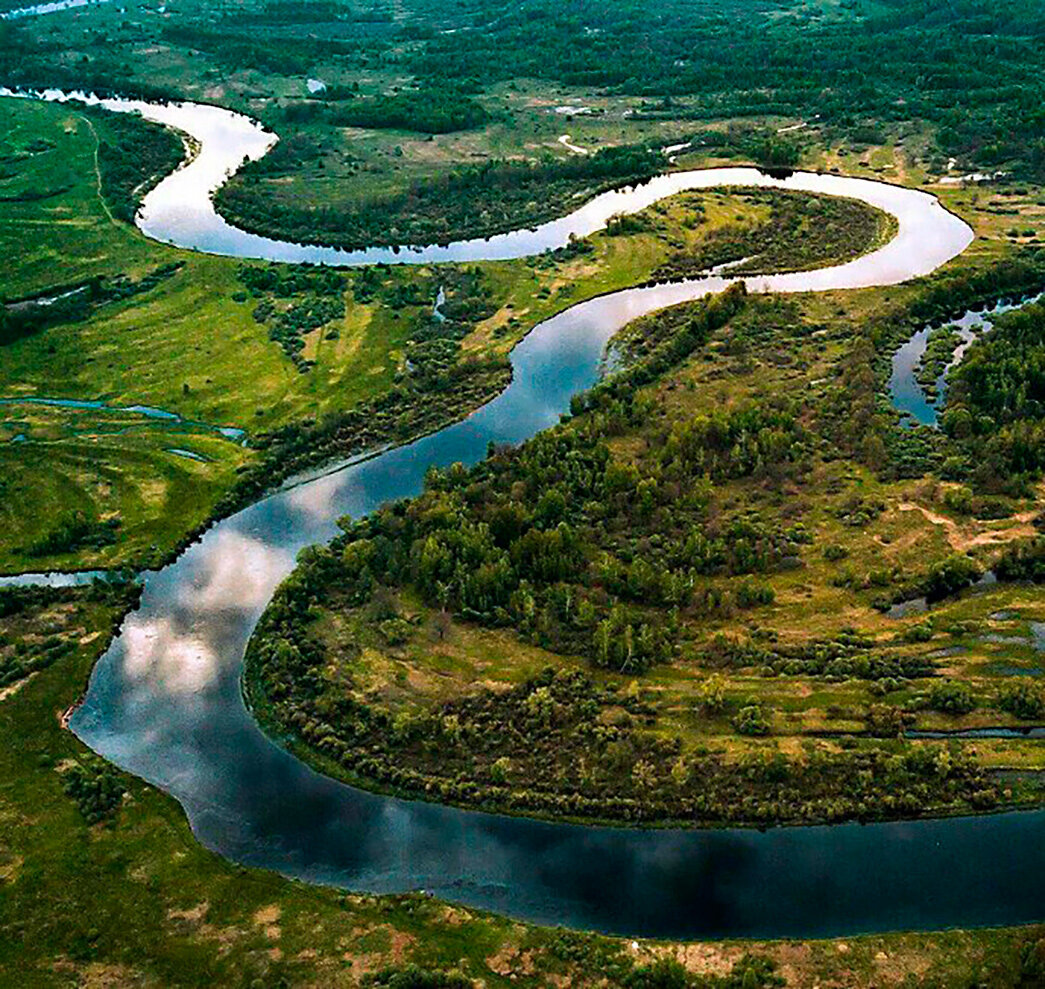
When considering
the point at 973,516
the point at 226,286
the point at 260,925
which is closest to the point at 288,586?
the point at 260,925

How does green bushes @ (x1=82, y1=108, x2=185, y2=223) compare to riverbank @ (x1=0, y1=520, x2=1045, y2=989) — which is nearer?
riverbank @ (x1=0, y1=520, x2=1045, y2=989)

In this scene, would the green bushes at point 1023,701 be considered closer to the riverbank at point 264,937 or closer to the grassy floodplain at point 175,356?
the riverbank at point 264,937

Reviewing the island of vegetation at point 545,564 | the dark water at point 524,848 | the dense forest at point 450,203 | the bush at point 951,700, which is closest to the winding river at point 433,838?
the dark water at point 524,848

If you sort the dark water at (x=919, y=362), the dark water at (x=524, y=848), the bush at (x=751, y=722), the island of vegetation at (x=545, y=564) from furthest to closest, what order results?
the dark water at (x=919, y=362) → the bush at (x=751, y=722) → the island of vegetation at (x=545, y=564) → the dark water at (x=524, y=848)

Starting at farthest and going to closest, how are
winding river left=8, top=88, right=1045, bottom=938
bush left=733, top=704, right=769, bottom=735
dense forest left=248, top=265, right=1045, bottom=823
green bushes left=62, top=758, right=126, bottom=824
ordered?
1. bush left=733, top=704, right=769, bottom=735
2. green bushes left=62, top=758, right=126, bottom=824
3. dense forest left=248, top=265, right=1045, bottom=823
4. winding river left=8, top=88, right=1045, bottom=938

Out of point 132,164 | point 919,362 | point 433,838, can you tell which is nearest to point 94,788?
point 433,838

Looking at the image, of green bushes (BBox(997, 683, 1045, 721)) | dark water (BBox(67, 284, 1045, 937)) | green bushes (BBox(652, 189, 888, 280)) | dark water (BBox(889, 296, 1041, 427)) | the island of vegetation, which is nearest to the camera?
dark water (BBox(67, 284, 1045, 937))

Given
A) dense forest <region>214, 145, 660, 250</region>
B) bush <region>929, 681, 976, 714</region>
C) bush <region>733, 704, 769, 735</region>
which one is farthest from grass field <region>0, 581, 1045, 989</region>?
dense forest <region>214, 145, 660, 250</region>

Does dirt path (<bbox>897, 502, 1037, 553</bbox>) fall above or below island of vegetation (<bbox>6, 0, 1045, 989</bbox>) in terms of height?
above

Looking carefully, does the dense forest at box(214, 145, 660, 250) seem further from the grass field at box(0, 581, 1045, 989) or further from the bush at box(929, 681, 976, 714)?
the grass field at box(0, 581, 1045, 989)
